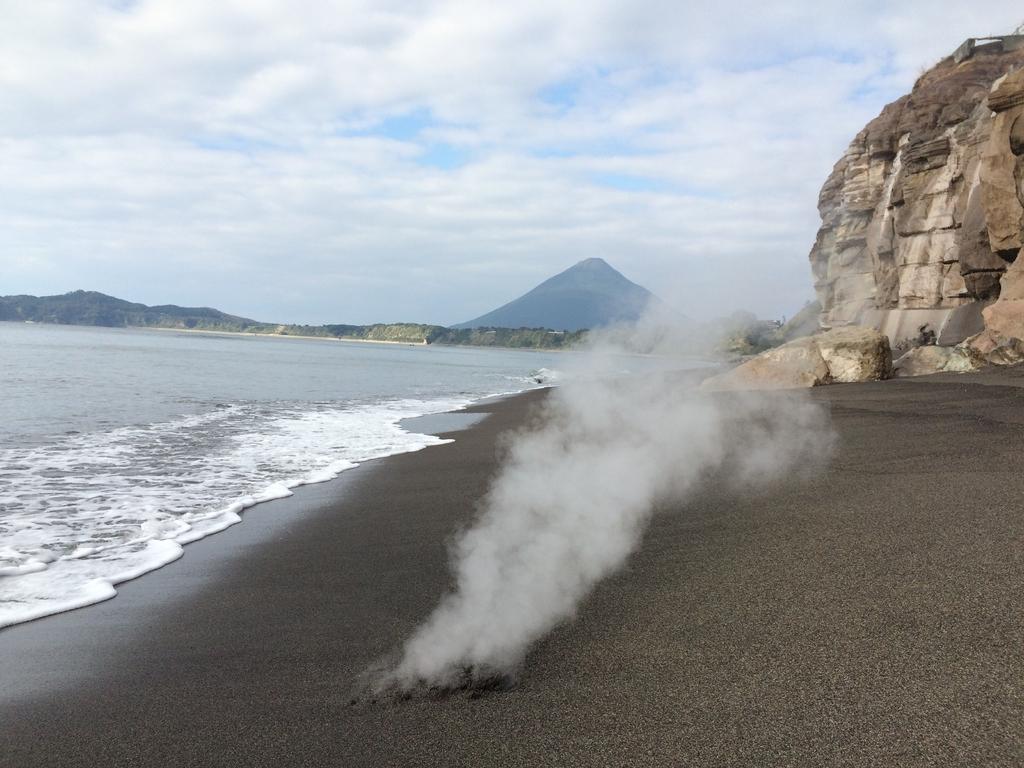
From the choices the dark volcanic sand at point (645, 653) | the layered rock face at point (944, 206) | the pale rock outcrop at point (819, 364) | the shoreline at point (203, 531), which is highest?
the layered rock face at point (944, 206)

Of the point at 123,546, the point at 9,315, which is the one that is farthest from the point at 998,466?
the point at 9,315

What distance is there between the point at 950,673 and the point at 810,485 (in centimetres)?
352

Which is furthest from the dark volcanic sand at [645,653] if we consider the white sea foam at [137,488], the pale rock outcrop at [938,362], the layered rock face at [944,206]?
the layered rock face at [944,206]

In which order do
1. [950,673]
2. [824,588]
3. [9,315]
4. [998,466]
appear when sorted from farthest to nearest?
1. [9,315]
2. [998,466]
3. [824,588]
4. [950,673]

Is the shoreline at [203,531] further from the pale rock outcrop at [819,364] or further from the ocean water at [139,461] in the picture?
the pale rock outcrop at [819,364]

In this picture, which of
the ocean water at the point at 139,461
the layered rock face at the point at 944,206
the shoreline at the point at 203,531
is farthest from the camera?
the layered rock face at the point at 944,206

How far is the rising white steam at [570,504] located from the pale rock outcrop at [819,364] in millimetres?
2319

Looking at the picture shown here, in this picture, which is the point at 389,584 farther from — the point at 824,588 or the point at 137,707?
the point at 824,588

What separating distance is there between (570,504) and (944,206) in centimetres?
2452

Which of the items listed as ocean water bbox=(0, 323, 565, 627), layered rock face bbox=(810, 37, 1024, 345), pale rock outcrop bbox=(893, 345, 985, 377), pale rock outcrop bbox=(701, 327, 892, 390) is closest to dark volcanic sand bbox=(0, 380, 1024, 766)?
A: ocean water bbox=(0, 323, 565, 627)

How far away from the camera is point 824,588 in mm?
3807

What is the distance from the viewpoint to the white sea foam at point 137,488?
17.7ft

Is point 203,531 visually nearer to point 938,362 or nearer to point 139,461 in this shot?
point 139,461

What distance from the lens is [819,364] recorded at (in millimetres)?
15789
